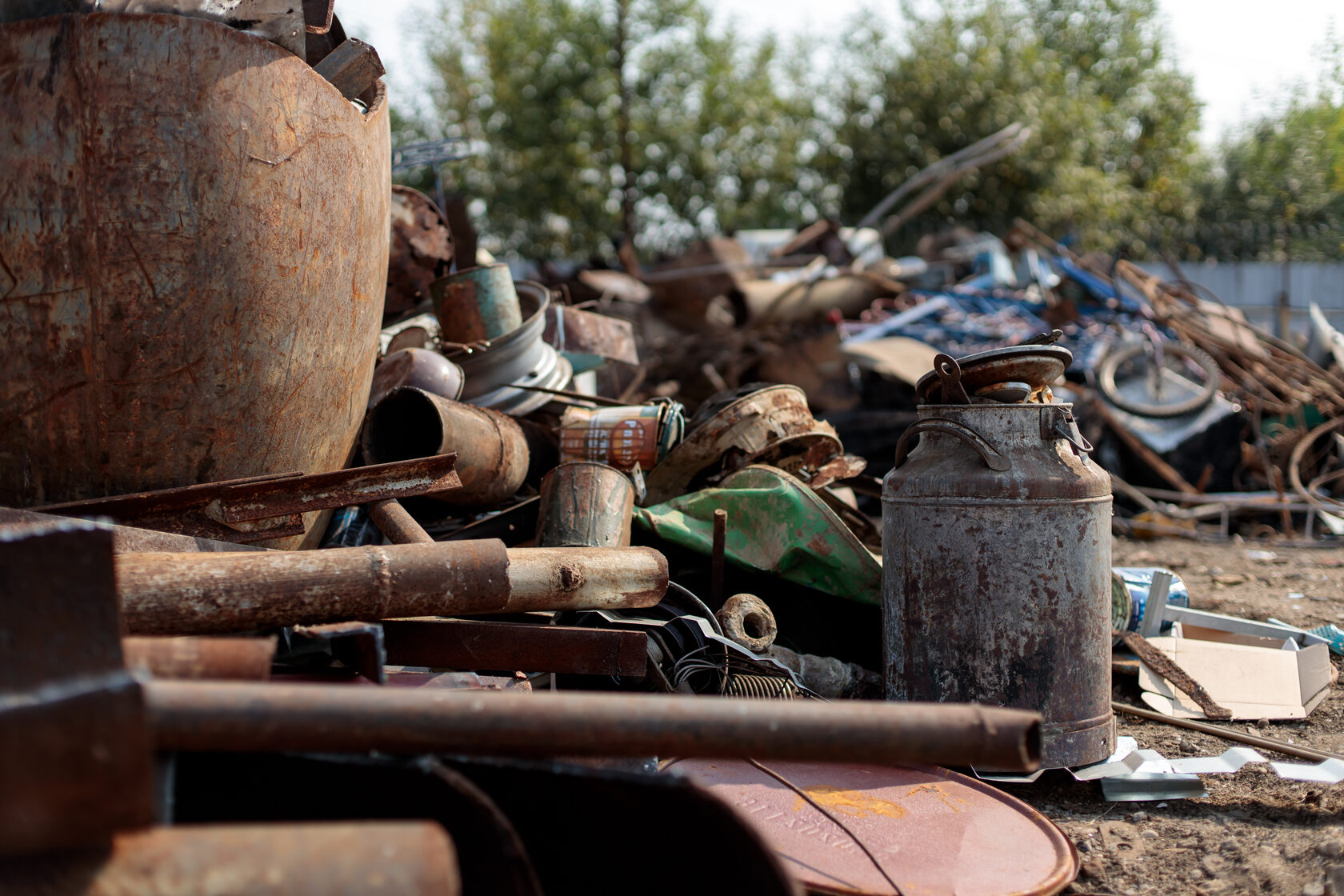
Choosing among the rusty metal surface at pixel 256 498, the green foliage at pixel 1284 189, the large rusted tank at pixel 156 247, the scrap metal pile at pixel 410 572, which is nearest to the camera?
the scrap metal pile at pixel 410 572

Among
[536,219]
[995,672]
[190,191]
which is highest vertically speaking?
[536,219]

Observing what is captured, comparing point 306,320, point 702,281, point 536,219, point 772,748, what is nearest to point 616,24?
point 536,219

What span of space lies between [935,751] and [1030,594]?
5.08 ft

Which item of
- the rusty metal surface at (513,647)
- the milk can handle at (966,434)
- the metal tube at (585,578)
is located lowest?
the rusty metal surface at (513,647)

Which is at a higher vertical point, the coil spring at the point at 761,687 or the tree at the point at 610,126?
the tree at the point at 610,126

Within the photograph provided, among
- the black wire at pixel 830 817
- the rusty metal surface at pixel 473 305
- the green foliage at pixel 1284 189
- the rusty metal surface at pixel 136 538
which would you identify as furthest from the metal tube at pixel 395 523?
the green foliage at pixel 1284 189

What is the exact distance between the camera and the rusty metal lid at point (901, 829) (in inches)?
87.3

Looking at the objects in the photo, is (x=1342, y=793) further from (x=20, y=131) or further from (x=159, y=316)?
(x=20, y=131)

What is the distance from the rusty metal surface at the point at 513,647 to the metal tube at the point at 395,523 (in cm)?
33

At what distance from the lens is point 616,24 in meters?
22.5

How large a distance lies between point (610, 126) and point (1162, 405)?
1695 cm

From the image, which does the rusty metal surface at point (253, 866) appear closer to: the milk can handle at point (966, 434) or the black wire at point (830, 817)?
the black wire at point (830, 817)

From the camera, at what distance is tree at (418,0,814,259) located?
2245cm

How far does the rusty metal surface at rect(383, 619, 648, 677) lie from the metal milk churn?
0.88 meters
